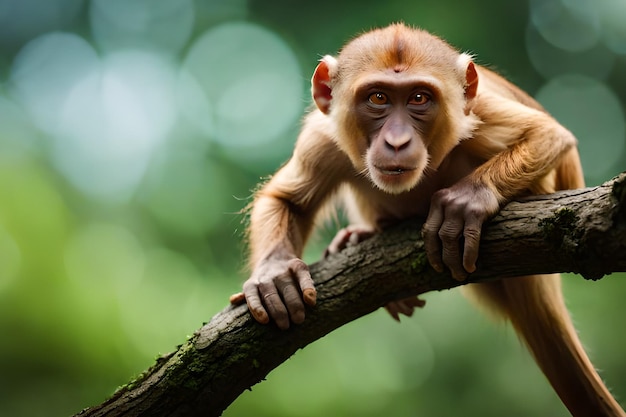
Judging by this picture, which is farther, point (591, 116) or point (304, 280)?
point (591, 116)

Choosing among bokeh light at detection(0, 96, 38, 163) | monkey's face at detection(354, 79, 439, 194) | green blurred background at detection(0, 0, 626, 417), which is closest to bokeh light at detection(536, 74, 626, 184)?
green blurred background at detection(0, 0, 626, 417)

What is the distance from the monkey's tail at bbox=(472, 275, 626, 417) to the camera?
466 centimetres

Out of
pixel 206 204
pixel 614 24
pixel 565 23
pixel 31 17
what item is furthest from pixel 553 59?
pixel 31 17

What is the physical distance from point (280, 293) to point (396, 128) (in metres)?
1.25

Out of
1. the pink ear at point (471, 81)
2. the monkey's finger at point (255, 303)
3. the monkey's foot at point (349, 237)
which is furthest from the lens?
the monkey's foot at point (349, 237)

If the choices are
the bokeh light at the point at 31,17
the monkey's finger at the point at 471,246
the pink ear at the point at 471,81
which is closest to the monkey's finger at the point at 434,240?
the monkey's finger at the point at 471,246

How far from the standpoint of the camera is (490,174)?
13.8 ft

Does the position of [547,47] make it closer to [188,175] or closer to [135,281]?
[188,175]

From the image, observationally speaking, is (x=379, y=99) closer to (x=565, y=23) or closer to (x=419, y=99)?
(x=419, y=99)

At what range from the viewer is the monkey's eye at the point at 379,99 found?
4383 mm

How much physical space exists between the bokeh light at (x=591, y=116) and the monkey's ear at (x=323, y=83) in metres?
5.18

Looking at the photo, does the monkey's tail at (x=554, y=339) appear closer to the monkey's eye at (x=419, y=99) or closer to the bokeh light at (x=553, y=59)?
the monkey's eye at (x=419, y=99)

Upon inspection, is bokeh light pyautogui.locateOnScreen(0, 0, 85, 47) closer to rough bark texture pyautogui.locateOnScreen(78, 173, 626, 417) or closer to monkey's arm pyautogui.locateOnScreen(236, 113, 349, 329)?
monkey's arm pyautogui.locateOnScreen(236, 113, 349, 329)

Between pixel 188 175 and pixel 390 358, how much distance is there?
3.82m
